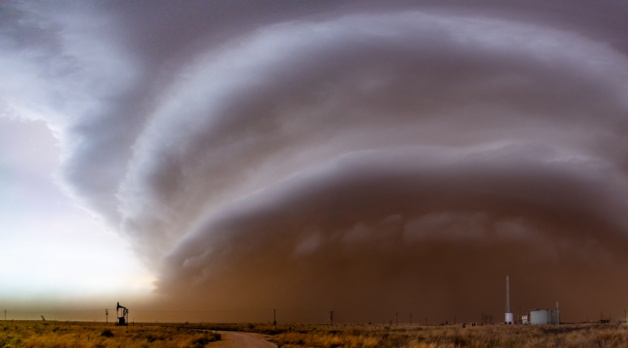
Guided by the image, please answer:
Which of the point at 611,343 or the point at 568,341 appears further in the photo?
the point at 568,341

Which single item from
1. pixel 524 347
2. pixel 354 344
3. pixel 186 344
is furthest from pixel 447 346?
pixel 186 344

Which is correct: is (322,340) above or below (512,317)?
above

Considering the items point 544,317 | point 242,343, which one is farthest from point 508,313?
point 242,343

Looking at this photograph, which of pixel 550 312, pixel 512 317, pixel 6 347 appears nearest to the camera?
pixel 6 347

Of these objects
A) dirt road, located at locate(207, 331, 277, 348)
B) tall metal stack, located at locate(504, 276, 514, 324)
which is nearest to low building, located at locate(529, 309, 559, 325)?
tall metal stack, located at locate(504, 276, 514, 324)

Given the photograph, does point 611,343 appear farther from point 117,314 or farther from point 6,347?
point 117,314

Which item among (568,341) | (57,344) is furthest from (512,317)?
(57,344)

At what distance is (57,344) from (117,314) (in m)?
87.9

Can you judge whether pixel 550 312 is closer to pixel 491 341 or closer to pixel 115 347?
pixel 491 341

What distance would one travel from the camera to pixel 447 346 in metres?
40.3

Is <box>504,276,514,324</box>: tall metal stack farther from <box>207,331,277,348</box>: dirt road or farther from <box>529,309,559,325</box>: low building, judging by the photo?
<box>207,331,277,348</box>: dirt road

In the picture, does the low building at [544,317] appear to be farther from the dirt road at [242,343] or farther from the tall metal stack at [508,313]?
the dirt road at [242,343]

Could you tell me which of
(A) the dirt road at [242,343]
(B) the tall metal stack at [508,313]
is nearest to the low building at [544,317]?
(B) the tall metal stack at [508,313]

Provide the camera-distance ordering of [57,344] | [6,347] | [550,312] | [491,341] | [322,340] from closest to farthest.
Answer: [6,347]
[57,344]
[491,341]
[322,340]
[550,312]
